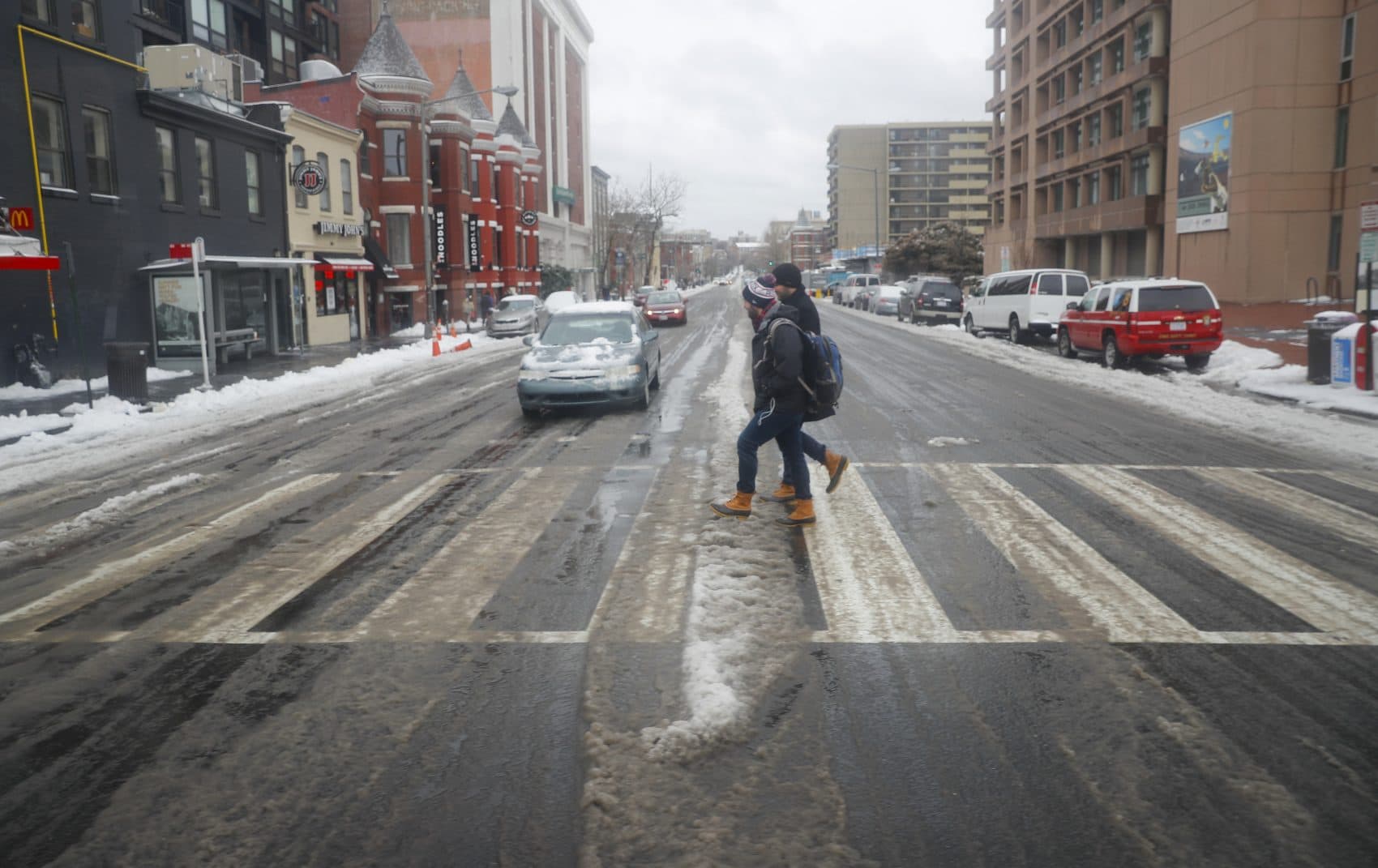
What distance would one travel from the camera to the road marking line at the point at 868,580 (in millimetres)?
5457

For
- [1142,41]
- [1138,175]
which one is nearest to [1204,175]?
[1138,175]

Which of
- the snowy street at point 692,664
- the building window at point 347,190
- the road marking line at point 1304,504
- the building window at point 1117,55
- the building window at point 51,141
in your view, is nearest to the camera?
the snowy street at point 692,664

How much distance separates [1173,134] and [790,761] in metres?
43.9

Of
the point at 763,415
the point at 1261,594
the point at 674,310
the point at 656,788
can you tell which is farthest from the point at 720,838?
the point at 674,310

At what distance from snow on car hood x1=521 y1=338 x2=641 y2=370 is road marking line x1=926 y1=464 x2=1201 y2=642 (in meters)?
5.97

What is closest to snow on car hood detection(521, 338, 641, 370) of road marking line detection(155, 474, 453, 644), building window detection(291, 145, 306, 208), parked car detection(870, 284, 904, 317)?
road marking line detection(155, 474, 453, 644)

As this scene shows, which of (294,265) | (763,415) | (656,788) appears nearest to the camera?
(656,788)

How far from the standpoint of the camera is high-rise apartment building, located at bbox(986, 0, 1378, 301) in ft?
110

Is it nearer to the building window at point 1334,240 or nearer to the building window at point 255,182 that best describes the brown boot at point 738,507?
the building window at point 255,182

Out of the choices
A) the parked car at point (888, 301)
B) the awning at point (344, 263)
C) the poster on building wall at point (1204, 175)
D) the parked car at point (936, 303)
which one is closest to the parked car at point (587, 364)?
→ the awning at point (344, 263)

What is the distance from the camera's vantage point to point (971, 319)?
32.8m

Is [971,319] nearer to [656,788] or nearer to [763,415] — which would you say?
[763,415]

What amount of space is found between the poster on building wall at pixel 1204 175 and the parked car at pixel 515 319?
967 inches

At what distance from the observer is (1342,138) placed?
33.6 metres
